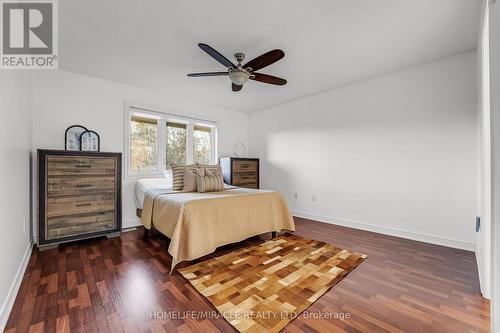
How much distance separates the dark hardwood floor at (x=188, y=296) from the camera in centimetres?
137

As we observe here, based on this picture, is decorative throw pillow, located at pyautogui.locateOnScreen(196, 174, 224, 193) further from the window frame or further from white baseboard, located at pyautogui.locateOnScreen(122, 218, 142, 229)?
white baseboard, located at pyautogui.locateOnScreen(122, 218, 142, 229)

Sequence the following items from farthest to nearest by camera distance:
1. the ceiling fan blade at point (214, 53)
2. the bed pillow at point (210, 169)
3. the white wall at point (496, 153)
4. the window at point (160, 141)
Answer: the window at point (160, 141), the bed pillow at point (210, 169), the ceiling fan blade at point (214, 53), the white wall at point (496, 153)

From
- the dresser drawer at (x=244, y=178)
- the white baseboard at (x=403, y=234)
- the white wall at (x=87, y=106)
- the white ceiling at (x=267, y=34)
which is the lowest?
the white baseboard at (x=403, y=234)

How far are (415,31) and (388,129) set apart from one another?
1.37 m

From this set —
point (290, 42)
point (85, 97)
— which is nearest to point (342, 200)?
point (290, 42)

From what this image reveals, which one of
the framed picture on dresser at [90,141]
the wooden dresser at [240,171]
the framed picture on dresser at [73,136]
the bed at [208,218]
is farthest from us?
the wooden dresser at [240,171]

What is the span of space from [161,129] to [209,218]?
8.08 ft

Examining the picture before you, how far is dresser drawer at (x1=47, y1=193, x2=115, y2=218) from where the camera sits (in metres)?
2.58

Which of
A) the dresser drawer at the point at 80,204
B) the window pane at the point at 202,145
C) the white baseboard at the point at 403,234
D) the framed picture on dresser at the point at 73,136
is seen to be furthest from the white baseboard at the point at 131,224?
the white baseboard at the point at 403,234

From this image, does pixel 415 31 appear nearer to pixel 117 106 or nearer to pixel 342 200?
pixel 342 200

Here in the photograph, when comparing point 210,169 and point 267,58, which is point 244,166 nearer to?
point 210,169

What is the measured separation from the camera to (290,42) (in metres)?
2.38

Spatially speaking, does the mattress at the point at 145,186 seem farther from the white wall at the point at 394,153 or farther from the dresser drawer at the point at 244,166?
the white wall at the point at 394,153

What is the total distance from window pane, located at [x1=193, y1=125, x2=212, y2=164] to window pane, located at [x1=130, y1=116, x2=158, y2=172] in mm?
830
